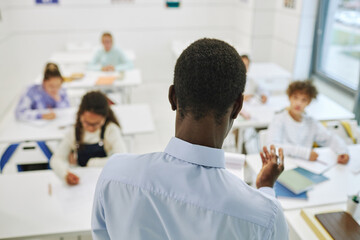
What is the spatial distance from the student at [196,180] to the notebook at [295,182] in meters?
1.15

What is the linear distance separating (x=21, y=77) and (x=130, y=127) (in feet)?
13.0

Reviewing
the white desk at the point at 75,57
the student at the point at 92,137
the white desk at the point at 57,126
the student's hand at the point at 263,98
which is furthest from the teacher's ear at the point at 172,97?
the white desk at the point at 75,57

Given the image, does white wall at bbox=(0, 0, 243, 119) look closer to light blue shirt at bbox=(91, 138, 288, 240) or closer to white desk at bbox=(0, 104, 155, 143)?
white desk at bbox=(0, 104, 155, 143)

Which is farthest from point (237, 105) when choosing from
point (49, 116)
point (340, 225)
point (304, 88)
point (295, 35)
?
point (295, 35)

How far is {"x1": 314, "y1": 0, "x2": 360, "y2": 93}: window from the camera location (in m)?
4.00

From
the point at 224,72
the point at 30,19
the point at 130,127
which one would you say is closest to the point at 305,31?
the point at 130,127

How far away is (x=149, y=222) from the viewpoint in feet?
2.88

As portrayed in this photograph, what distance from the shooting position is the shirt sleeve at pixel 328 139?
8.11ft

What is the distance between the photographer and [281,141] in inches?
107

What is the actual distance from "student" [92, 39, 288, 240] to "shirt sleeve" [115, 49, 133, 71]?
407 centimetres

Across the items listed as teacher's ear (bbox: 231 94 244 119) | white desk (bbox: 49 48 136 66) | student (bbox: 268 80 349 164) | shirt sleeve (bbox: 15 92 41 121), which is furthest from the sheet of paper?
white desk (bbox: 49 48 136 66)

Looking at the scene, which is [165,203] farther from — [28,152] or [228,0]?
[228,0]

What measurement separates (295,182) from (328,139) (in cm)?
85

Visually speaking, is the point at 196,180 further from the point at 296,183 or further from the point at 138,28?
the point at 138,28
